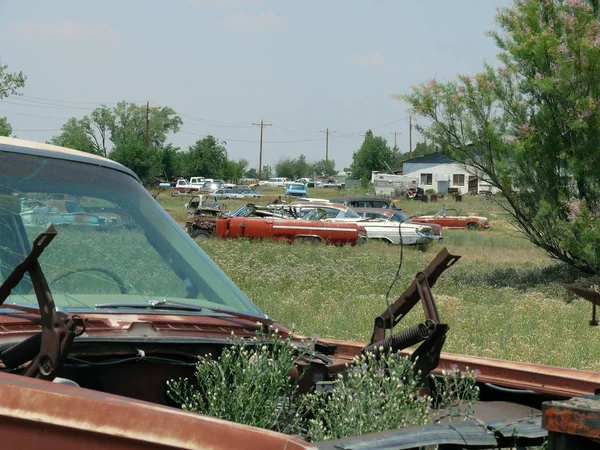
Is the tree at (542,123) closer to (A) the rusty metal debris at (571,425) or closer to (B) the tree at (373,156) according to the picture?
(A) the rusty metal debris at (571,425)

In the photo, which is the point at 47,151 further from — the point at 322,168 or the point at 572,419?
the point at 322,168

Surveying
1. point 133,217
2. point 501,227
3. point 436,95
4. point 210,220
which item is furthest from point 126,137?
point 133,217

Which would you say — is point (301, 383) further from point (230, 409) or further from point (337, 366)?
point (230, 409)

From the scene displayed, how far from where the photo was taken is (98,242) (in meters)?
3.43

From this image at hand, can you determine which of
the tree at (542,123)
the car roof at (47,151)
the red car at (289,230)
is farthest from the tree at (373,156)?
the car roof at (47,151)

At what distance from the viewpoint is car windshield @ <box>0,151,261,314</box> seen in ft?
10.5

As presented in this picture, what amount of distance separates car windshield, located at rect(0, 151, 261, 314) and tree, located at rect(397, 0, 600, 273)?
41.0 ft

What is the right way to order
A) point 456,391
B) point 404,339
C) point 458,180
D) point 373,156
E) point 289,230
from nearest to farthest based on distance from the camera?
point 456,391 → point 404,339 → point 289,230 → point 458,180 → point 373,156

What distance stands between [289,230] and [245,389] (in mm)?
21630

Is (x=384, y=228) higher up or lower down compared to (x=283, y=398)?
lower down

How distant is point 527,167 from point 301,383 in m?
13.7

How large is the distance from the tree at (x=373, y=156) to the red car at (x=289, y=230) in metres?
78.2

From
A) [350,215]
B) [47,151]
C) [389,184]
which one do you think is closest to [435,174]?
[389,184]

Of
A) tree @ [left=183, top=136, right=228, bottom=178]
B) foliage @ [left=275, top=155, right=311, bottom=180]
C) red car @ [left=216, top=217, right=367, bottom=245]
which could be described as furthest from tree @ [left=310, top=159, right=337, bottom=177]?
red car @ [left=216, top=217, right=367, bottom=245]
